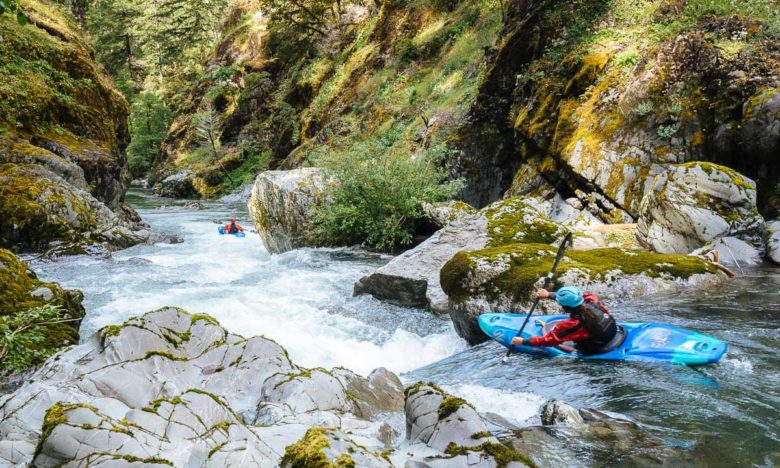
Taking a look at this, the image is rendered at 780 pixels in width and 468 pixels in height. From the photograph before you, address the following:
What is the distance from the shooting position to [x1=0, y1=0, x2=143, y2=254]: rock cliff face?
11477 millimetres

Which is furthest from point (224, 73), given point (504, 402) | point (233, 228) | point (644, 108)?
point (504, 402)

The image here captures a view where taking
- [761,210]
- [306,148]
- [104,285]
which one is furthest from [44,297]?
[306,148]

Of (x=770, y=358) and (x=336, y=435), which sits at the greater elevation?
(x=336, y=435)

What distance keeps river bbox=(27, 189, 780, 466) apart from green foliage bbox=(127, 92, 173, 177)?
2885cm

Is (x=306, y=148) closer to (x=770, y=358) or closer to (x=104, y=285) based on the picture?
(x=104, y=285)

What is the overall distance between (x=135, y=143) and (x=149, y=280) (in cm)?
3272

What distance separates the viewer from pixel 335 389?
4.84 meters

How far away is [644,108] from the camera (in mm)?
11734

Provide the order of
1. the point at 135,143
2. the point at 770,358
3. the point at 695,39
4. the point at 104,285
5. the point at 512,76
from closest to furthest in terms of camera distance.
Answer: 1. the point at 770,358
2. the point at 104,285
3. the point at 695,39
4. the point at 512,76
5. the point at 135,143

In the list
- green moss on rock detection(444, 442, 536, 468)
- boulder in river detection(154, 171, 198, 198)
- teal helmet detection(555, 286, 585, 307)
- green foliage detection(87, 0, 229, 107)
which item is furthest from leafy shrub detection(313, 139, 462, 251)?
green foliage detection(87, 0, 229, 107)

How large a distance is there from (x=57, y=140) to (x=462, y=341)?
12.6m

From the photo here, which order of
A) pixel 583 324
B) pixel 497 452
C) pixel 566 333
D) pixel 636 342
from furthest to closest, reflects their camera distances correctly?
1. pixel 566 333
2. pixel 583 324
3. pixel 636 342
4. pixel 497 452

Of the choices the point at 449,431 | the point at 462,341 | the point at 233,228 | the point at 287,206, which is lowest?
the point at 462,341

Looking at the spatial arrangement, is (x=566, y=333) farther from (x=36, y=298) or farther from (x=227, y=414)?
(x=36, y=298)
